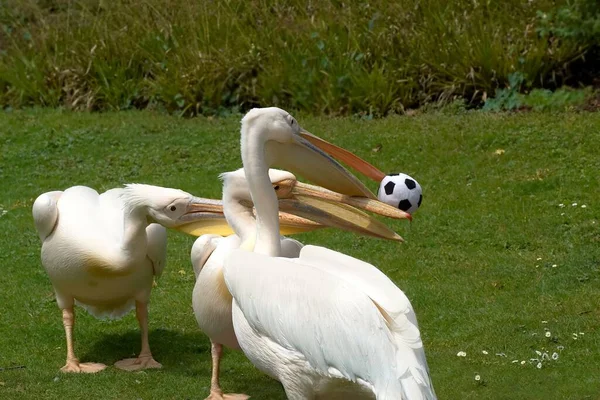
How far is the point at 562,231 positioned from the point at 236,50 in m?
4.92

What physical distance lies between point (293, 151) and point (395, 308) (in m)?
1.24

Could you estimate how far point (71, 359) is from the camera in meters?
5.99

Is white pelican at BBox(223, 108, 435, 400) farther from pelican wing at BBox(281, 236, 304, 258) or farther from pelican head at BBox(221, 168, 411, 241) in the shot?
pelican wing at BBox(281, 236, 304, 258)

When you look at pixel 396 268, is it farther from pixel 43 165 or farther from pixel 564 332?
pixel 43 165

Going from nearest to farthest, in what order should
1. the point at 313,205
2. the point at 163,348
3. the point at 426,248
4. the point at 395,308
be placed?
the point at 395,308 < the point at 313,205 < the point at 163,348 < the point at 426,248

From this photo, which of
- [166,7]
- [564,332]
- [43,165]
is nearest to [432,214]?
[564,332]

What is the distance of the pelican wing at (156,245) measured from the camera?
5.96 m

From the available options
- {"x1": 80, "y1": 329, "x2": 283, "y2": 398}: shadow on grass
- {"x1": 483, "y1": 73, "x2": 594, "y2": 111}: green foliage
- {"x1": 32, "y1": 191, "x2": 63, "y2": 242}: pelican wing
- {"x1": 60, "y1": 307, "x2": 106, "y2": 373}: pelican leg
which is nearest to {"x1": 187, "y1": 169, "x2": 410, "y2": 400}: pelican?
{"x1": 80, "y1": 329, "x2": 283, "y2": 398}: shadow on grass

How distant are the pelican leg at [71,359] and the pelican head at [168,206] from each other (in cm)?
78

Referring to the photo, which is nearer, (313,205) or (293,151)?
(293,151)

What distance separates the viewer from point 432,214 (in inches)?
320

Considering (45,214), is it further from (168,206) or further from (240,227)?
(240,227)

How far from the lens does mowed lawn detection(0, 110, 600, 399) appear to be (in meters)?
5.68

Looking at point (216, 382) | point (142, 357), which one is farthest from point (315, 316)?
point (142, 357)
